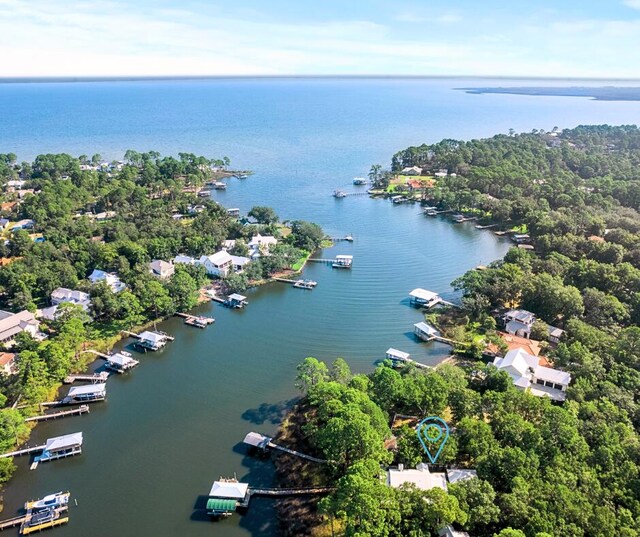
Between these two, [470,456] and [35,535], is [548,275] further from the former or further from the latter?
[35,535]

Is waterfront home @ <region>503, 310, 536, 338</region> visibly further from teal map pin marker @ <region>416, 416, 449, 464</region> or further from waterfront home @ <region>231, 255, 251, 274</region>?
waterfront home @ <region>231, 255, 251, 274</region>

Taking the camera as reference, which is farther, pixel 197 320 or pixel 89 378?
pixel 197 320

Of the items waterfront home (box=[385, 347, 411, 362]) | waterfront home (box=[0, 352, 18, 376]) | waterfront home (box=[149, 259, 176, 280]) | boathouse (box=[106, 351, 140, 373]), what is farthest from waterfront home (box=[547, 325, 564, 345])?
waterfront home (box=[0, 352, 18, 376])

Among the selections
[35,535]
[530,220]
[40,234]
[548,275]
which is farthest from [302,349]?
[40,234]

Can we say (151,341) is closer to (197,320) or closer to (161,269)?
(197,320)

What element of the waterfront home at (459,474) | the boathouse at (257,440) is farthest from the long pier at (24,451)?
the waterfront home at (459,474)

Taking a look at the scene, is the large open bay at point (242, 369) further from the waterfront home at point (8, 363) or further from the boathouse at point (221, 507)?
the waterfront home at point (8, 363)

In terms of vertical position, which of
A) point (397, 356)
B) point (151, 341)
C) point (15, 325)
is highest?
point (15, 325)

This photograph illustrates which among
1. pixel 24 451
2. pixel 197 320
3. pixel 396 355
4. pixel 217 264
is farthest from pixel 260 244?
pixel 24 451
